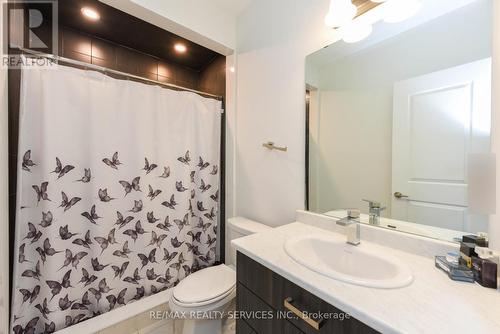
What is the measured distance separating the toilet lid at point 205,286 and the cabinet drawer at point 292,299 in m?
0.34

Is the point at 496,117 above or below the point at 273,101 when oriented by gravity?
below

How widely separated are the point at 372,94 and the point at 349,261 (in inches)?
33.3

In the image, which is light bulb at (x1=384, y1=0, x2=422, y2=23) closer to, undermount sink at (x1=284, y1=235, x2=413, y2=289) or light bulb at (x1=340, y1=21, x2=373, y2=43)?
light bulb at (x1=340, y1=21, x2=373, y2=43)

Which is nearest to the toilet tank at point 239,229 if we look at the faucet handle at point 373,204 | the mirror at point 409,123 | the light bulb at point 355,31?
the mirror at point 409,123

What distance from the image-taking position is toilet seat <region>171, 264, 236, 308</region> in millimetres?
1156

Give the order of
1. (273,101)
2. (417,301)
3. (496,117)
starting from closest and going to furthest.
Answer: (417,301) → (496,117) → (273,101)

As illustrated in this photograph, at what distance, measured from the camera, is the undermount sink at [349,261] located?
0.68 meters

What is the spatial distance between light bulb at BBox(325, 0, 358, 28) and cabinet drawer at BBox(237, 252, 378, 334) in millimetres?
1244

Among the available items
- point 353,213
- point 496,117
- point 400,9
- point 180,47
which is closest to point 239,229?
point 353,213

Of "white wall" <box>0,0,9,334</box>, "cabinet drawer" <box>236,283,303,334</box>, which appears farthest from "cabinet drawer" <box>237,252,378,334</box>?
"white wall" <box>0,0,9,334</box>

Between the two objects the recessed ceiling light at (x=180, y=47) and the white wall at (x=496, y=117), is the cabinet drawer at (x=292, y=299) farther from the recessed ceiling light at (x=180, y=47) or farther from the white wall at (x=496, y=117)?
the recessed ceiling light at (x=180, y=47)

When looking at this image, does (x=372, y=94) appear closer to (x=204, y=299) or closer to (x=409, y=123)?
(x=409, y=123)

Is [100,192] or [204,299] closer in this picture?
[204,299]

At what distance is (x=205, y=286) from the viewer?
1.27 m
